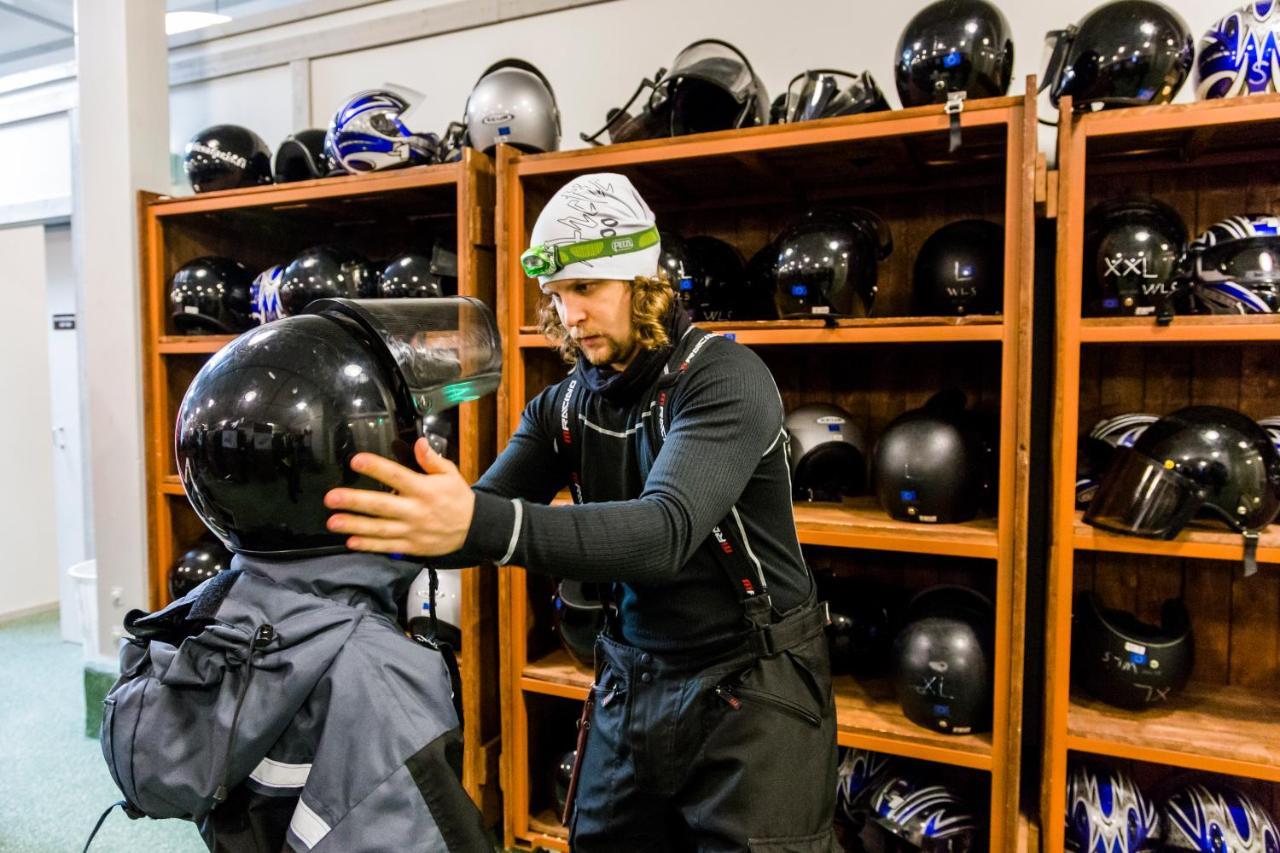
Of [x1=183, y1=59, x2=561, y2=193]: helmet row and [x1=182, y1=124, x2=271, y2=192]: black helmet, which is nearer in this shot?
[x1=183, y1=59, x2=561, y2=193]: helmet row

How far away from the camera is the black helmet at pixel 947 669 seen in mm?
2244

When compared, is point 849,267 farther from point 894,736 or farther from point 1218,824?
point 1218,824

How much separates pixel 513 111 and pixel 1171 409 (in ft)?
7.98

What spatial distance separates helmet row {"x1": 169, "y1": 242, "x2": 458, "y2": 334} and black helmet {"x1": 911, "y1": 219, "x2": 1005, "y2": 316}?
1.64 m

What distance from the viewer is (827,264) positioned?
2383 mm

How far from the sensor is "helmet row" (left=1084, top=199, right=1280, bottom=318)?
82.7 inches

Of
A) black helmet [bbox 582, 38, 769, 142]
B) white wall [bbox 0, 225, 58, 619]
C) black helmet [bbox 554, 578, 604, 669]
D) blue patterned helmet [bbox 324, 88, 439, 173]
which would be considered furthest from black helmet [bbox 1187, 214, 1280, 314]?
white wall [bbox 0, 225, 58, 619]

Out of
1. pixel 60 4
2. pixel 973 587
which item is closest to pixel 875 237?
pixel 973 587

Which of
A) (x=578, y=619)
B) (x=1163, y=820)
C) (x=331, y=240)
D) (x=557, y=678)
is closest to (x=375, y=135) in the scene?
(x=331, y=240)

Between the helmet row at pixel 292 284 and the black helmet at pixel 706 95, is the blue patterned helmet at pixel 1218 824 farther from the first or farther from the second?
the helmet row at pixel 292 284

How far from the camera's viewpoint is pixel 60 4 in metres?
4.50

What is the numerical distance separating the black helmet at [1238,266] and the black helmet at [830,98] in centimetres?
98

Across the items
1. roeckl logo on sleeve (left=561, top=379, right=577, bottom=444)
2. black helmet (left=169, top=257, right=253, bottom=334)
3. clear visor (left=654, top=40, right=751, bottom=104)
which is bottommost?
roeckl logo on sleeve (left=561, top=379, right=577, bottom=444)

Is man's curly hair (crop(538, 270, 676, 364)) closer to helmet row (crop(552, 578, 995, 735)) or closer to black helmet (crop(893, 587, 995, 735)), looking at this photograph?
helmet row (crop(552, 578, 995, 735))
